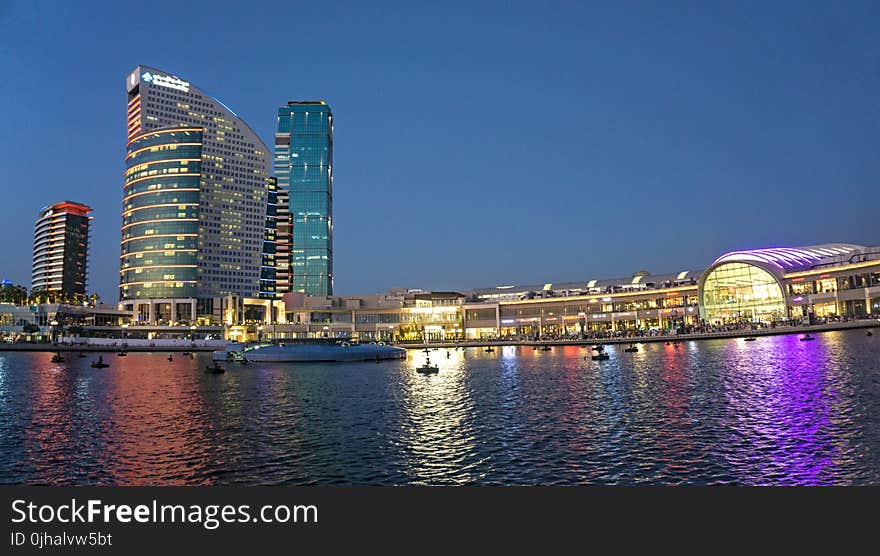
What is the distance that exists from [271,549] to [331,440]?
17462mm

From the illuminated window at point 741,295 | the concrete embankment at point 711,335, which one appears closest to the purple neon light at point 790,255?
the illuminated window at point 741,295

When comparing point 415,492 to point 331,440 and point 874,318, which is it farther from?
point 874,318

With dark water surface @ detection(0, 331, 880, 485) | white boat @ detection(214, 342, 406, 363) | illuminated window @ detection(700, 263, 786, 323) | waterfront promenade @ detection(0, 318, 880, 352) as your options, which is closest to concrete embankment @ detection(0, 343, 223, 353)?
waterfront promenade @ detection(0, 318, 880, 352)

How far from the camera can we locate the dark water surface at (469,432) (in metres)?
23.6

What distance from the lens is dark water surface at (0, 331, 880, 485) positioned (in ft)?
77.6

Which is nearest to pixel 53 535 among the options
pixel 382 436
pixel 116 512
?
pixel 116 512

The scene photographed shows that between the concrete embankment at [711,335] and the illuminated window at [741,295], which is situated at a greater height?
the illuminated window at [741,295]

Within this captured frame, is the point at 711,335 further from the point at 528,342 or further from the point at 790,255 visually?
the point at 528,342

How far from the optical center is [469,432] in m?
32.7

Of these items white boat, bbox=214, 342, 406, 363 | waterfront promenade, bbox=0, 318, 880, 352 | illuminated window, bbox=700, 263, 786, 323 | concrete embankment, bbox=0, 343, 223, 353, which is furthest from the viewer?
concrete embankment, bbox=0, 343, 223, 353

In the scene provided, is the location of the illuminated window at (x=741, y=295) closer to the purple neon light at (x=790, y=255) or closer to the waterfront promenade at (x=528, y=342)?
the purple neon light at (x=790, y=255)

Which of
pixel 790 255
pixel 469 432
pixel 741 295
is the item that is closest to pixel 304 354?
pixel 469 432

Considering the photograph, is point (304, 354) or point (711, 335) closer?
point (304, 354)

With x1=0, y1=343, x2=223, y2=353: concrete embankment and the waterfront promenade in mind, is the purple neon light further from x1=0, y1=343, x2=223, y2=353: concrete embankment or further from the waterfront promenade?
x1=0, y1=343, x2=223, y2=353: concrete embankment
